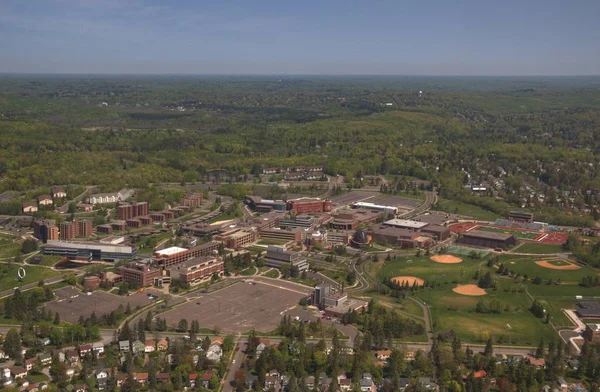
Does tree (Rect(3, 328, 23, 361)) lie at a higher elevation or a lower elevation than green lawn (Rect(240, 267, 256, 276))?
higher

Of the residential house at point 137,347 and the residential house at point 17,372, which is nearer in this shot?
the residential house at point 17,372

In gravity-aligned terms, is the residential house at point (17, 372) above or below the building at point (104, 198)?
below

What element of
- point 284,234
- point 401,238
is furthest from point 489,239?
point 284,234

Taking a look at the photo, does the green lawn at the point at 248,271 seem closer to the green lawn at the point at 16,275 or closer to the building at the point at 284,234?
the building at the point at 284,234

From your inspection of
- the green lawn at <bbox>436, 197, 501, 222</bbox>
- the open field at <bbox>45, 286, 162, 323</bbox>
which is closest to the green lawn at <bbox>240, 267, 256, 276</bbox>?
the open field at <bbox>45, 286, 162, 323</bbox>

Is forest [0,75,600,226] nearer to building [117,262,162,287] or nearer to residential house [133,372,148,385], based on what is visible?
building [117,262,162,287]

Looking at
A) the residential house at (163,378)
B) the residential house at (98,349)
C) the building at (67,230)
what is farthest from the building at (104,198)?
the residential house at (163,378)

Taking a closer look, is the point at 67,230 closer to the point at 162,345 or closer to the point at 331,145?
the point at 162,345
